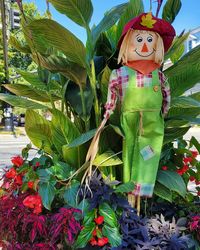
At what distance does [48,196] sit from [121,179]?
0.50m

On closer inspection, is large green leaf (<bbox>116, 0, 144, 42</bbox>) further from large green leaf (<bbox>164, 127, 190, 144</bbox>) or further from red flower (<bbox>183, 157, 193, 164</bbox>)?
red flower (<bbox>183, 157, 193, 164</bbox>)

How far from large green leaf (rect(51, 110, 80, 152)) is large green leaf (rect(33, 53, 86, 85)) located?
0.72ft

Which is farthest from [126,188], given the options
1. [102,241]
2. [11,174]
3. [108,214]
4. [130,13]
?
[130,13]

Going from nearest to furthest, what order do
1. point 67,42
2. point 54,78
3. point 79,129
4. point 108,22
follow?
point 67,42, point 108,22, point 79,129, point 54,78

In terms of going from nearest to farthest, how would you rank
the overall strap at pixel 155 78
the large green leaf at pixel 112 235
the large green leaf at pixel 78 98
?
1. the large green leaf at pixel 112 235
2. the overall strap at pixel 155 78
3. the large green leaf at pixel 78 98

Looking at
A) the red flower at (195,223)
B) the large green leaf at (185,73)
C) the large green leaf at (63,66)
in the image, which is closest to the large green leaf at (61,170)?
the large green leaf at (63,66)

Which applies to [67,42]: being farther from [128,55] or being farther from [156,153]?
[156,153]

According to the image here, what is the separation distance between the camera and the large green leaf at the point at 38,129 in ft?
7.07

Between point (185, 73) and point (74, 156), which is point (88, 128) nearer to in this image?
point (74, 156)

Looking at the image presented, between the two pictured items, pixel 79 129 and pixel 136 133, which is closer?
pixel 136 133

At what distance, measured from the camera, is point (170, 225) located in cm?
181

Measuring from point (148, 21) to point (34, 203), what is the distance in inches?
42.1

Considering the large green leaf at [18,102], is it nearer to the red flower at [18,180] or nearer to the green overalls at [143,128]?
the red flower at [18,180]

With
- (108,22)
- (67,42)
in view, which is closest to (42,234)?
(67,42)
